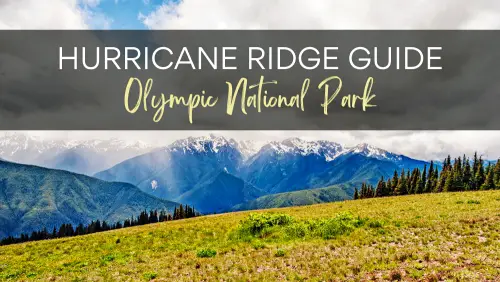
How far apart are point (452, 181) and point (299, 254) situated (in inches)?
3786

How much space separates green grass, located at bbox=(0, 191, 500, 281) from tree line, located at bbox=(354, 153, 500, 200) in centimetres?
7590

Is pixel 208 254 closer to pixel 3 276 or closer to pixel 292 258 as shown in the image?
pixel 292 258

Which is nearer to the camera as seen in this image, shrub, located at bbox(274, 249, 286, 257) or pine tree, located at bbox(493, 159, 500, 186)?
shrub, located at bbox(274, 249, 286, 257)

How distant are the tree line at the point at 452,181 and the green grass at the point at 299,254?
7590 centimetres

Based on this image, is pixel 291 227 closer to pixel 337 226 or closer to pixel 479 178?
pixel 337 226

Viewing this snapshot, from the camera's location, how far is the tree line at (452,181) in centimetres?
9204

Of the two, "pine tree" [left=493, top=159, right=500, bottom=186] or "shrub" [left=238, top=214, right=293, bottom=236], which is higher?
"shrub" [left=238, top=214, right=293, bottom=236]

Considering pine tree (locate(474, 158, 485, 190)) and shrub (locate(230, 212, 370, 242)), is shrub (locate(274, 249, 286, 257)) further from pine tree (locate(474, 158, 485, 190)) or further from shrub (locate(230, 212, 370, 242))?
pine tree (locate(474, 158, 485, 190))

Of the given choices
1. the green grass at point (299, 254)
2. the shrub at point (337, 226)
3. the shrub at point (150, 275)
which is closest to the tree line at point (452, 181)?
the green grass at point (299, 254)

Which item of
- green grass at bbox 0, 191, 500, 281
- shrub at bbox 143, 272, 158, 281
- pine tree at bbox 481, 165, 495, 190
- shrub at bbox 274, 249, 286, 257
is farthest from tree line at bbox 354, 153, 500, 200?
shrub at bbox 143, 272, 158, 281

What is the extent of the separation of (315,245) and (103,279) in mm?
11972

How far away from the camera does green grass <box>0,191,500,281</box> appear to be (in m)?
14.8

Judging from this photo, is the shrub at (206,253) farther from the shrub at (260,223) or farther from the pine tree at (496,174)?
the pine tree at (496,174)

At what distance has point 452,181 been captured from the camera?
97.1 metres
